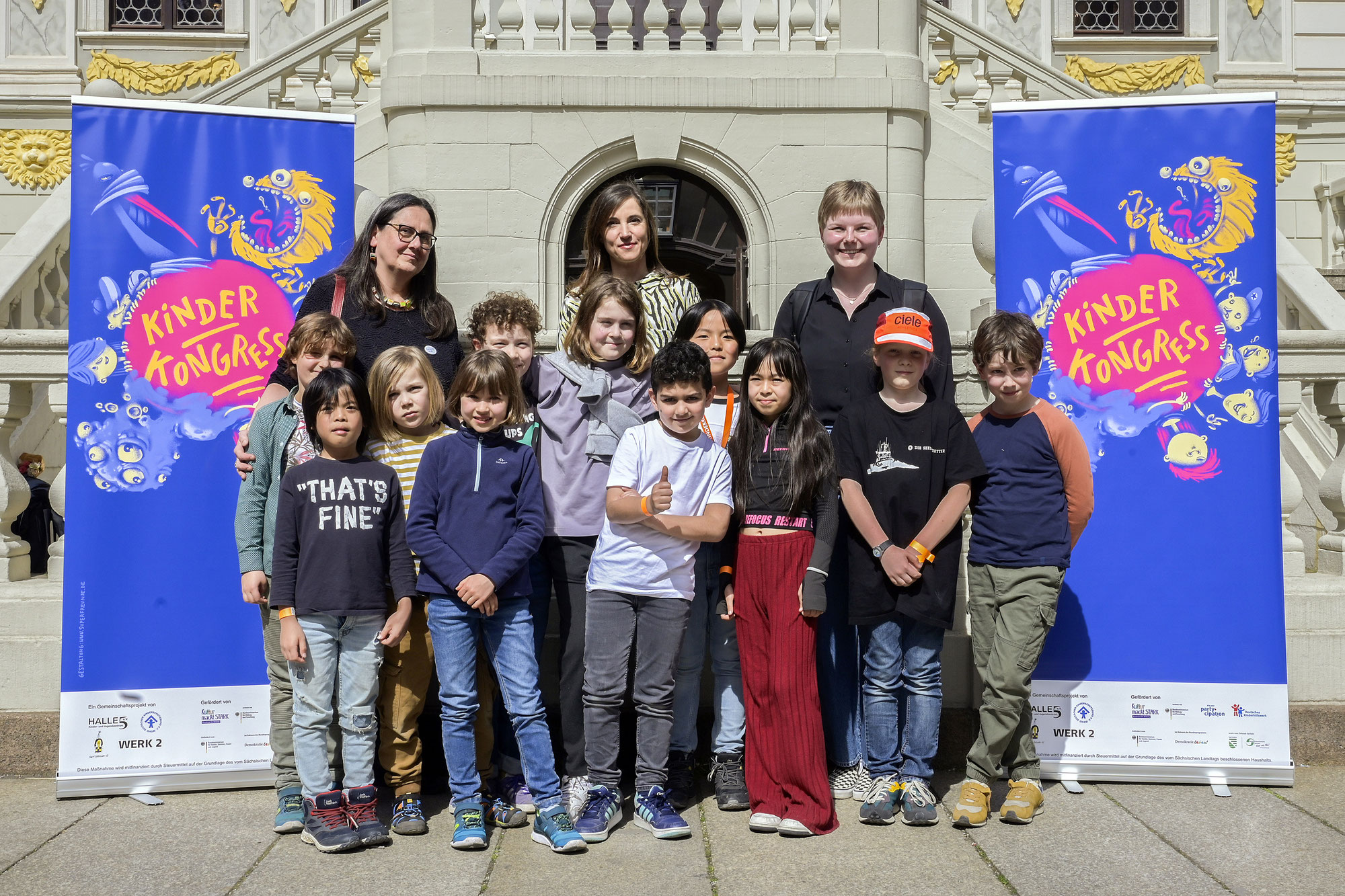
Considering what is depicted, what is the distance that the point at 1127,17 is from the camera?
1429cm

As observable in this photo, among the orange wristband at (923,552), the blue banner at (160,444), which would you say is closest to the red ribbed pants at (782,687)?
the orange wristband at (923,552)

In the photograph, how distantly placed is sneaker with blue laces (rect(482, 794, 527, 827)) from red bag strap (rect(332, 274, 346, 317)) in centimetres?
186

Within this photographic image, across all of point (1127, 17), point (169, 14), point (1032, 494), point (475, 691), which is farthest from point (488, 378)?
point (1127, 17)

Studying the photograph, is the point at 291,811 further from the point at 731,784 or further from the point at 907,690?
the point at 907,690

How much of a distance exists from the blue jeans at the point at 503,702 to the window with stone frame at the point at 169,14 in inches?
502

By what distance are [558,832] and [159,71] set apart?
43.7 feet

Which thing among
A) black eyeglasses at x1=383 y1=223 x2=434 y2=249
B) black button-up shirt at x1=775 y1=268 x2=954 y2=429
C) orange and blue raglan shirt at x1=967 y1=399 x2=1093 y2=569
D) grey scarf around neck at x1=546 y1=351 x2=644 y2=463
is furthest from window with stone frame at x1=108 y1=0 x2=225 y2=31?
orange and blue raglan shirt at x1=967 y1=399 x2=1093 y2=569

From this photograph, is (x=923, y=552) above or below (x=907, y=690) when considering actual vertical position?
above

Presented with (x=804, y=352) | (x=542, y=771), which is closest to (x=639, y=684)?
(x=542, y=771)

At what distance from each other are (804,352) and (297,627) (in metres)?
2.08

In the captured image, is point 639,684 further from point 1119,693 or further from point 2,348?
point 2,348

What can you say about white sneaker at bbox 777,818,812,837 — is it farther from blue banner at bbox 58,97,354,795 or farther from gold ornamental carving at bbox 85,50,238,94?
gold ornamental carving at bbox 85,50,238,94

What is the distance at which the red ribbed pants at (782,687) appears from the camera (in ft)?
12.3

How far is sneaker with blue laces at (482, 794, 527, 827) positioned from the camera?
3783 millimetres
